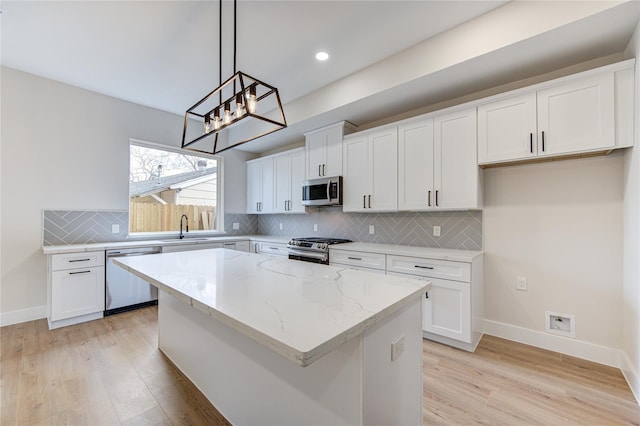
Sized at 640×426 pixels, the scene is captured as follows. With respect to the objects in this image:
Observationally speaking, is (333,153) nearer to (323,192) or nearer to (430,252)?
(323,192)

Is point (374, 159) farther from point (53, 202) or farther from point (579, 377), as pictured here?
point (53, 202)

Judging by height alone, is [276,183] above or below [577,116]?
below

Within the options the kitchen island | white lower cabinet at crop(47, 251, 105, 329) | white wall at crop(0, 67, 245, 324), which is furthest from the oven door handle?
white wall at crop(0, 67, 245, 324)

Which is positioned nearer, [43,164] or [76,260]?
[76,260]

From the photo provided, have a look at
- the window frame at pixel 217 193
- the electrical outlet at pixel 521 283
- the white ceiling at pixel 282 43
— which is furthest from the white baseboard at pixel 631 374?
the window frame at pixel 217 193

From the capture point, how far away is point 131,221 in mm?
4133

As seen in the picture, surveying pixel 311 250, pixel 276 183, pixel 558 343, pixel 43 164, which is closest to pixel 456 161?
pixel 558 343

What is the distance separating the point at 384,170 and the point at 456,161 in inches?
32.3

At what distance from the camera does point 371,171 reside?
11.4 feet

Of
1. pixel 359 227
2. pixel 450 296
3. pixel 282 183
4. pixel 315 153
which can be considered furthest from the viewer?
pixel 282 183

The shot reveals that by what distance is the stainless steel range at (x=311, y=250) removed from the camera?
140 inches

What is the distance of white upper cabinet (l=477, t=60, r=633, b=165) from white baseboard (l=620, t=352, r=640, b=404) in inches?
63.9

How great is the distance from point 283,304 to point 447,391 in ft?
5.24

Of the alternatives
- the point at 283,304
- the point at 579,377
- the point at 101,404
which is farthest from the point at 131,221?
the point at 579,377
